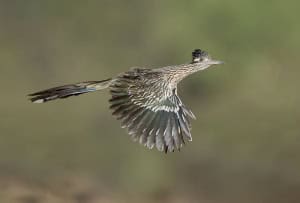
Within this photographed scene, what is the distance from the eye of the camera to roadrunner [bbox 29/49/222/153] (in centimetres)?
664

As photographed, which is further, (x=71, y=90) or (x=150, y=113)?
(x=71, y=90)

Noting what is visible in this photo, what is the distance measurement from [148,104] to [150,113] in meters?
0.07

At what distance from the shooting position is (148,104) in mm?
6840

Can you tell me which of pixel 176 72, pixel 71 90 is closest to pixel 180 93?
pixel 176 72

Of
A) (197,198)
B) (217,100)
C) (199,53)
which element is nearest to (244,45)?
(217,100)

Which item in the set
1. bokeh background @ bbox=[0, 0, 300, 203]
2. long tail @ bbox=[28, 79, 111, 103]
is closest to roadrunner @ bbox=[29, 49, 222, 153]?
long tail @ bbox=[28, 79, 111, 103]

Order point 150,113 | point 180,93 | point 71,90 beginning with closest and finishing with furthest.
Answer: point 150,113, point 71,90, point 180,93

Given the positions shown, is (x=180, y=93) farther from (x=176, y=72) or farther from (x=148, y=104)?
(x=148, y=104)

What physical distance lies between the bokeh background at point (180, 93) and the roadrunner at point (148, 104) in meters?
3.13

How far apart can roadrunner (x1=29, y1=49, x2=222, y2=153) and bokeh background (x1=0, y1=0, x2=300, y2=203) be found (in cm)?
313

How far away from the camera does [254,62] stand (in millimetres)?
12625

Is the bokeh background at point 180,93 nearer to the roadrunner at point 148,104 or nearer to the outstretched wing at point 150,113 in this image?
the roadrunner at point 148,104

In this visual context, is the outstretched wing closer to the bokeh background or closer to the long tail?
the long tail

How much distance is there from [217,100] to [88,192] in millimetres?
2468
